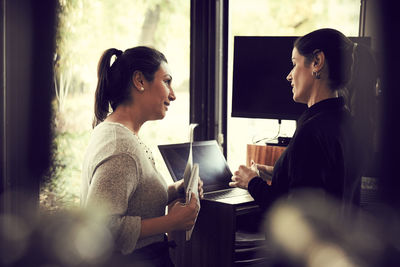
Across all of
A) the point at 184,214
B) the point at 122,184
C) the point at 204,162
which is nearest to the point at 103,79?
the point at 122,184

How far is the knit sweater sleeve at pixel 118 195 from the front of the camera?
144 centimetres

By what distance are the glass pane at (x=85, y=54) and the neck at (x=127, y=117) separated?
37 cm

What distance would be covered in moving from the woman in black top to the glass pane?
753 mm

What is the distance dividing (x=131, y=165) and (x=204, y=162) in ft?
2.66

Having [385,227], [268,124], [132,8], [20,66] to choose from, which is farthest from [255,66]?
[20,66]

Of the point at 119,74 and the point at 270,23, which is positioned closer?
the point at 119,74

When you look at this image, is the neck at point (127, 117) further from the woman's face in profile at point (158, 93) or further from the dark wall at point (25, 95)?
the dark wall at point (25, 95)

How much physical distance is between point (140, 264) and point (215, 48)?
1.55 metres

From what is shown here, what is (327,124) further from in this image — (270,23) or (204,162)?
A: (270,23)

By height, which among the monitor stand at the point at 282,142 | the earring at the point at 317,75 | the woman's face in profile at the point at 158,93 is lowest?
the monitor stand at the point at 282,142

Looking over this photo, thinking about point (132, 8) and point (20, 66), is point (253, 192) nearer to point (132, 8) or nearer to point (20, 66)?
point (20, 66)

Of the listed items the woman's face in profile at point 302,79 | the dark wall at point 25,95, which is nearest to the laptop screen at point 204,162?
the dark wall at point 25,95

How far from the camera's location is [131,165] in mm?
1516

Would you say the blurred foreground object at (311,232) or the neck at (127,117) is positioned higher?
the neck at (127,117)
